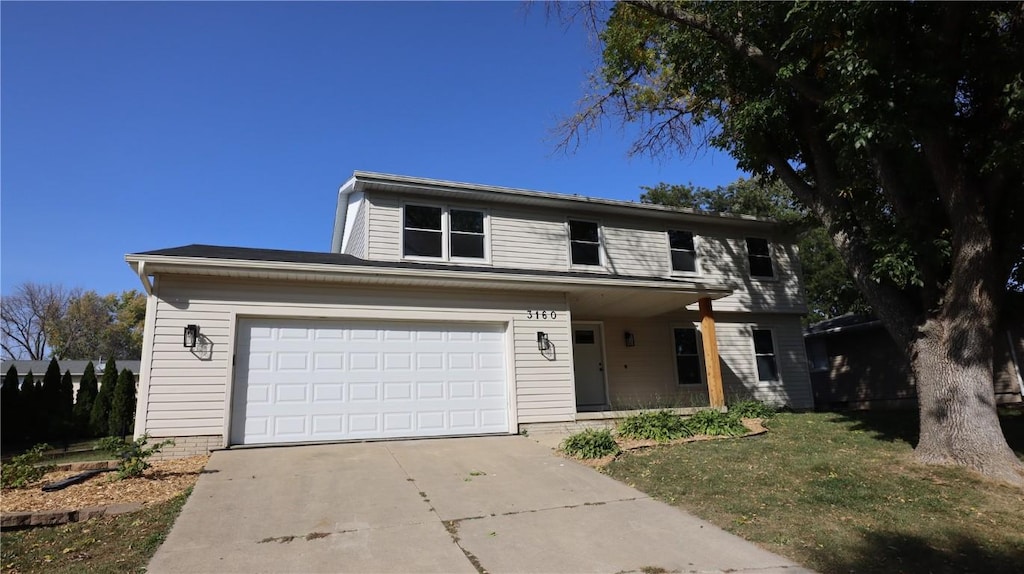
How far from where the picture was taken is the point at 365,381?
918cm

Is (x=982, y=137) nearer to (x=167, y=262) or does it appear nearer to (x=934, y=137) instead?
(x=934, y=137)

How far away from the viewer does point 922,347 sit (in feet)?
24.0

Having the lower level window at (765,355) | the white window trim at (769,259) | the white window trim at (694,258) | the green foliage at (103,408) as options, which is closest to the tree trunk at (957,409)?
the white window trim at (694,258)

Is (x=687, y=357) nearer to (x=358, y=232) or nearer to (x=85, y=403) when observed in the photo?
(x=358, y=232)

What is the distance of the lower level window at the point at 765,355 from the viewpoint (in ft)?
48.5

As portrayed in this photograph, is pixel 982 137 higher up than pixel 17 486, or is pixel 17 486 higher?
pixel 982 137

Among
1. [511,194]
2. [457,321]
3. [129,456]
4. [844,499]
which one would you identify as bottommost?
[844,499]

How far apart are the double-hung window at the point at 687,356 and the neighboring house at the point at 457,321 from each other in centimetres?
6

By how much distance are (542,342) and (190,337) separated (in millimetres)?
5786

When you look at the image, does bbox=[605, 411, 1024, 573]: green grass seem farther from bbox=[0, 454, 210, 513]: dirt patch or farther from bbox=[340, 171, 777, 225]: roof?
bbox=[340, 171, 777, 225]: roof

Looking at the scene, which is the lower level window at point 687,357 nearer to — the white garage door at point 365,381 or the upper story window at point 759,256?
the upper story window at point 759,256

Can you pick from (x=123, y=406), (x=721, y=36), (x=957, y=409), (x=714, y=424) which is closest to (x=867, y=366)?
(x=714, y=424)

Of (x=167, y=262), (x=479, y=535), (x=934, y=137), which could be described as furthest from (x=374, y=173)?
Result: (x=934, y=137)

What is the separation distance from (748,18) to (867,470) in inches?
245
